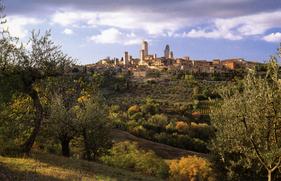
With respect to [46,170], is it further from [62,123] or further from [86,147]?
[86,147]

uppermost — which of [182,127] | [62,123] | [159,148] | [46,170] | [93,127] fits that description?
[62,123]

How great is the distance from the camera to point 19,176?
21094 millimetres

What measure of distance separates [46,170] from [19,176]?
2647 mm

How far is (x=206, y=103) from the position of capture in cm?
11919

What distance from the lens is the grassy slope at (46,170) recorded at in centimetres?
2139

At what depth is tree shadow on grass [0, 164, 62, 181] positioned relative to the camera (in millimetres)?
20298


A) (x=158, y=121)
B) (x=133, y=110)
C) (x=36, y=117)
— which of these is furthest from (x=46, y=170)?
(x=133, y=110)

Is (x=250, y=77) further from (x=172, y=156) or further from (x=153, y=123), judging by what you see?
(x=153, y=123)

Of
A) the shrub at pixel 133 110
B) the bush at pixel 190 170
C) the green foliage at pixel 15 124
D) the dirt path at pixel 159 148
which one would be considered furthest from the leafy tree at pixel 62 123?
the shrub at pixel 133 110

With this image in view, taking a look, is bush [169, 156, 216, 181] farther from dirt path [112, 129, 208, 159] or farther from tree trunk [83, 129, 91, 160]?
dirt path [112, 129, 208, 159]

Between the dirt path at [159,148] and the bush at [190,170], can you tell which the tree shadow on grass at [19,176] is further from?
the dirt path at [159,148]

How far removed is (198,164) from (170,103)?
2872 inches

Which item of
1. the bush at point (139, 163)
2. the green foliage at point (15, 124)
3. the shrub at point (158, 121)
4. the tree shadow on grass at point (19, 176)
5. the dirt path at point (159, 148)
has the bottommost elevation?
the dirt path at point (159, 148)

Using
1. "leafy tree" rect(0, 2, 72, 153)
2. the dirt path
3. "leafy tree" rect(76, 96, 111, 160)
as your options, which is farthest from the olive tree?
the dirt path
